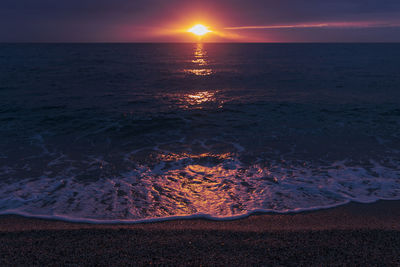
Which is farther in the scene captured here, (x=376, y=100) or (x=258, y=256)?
(x=376, y=100)

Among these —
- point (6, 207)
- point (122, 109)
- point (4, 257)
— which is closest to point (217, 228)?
point (4, 257)

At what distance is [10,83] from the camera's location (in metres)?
20.7

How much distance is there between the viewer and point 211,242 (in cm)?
382

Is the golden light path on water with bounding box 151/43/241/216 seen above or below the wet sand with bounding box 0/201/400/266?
below

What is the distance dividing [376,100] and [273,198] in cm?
1384

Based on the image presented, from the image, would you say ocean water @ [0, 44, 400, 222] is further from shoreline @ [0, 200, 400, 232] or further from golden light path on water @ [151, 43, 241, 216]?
shoreline @ [0, 200, 400, 232]

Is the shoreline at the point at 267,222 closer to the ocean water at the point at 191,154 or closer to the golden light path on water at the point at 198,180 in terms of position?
the ocean water at the point at 191,154

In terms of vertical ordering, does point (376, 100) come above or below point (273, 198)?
above

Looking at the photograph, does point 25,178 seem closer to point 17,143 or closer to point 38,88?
point 17,143

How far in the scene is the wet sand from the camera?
11.2 ft

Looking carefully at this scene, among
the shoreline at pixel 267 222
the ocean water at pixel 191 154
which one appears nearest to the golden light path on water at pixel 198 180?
the ocean water at pixel 191 154

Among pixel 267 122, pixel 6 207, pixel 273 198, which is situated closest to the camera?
pixel 6 207

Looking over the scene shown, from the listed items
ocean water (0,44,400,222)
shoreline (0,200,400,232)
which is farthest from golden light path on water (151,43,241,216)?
shoreline (0,200,400,232)

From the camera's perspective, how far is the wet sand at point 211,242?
3406mm
